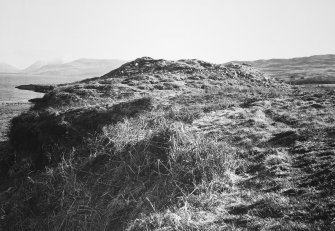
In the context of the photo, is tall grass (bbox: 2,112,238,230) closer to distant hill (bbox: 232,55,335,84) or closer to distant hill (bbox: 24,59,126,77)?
distant hill (bbox: 232,55,335,84)

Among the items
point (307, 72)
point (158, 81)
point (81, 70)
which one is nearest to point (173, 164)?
point (158, 81)

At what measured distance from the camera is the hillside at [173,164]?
210 inches

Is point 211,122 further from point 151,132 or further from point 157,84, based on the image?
point 157,84

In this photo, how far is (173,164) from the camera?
6895 millimetres

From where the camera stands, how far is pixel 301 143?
23.3 feet

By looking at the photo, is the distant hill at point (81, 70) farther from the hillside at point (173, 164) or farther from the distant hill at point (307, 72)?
the hillside at point (173, 164)

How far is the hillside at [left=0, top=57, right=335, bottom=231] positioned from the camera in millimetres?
5328

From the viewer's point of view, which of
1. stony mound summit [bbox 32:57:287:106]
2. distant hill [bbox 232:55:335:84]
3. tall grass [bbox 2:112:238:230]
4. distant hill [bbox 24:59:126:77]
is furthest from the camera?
distant hill [bbox 24:59:126:77]

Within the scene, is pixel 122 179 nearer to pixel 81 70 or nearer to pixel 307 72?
pixel 307 72

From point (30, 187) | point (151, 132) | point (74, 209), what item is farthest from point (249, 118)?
point (30, 187)

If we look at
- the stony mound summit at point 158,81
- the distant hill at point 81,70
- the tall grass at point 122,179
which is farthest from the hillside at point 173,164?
the distant hill at point 81,70

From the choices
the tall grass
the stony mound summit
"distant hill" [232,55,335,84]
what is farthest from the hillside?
"distant hill" [232,55,335,84]

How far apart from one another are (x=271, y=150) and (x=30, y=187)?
5572 millimetres

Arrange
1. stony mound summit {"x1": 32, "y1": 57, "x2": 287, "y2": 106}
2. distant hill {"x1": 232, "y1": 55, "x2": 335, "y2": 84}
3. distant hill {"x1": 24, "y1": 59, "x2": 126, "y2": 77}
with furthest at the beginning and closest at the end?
distant hill {"x1": 24, "y1": 59, "x2": 126, "y2": 77} < distant hill {"x1": 232, "y1": 55, "x2": 335, "y2": 84} < stony mound summit {"x1": 32, "y1": 57, "x2": 287, "y2": 106}
